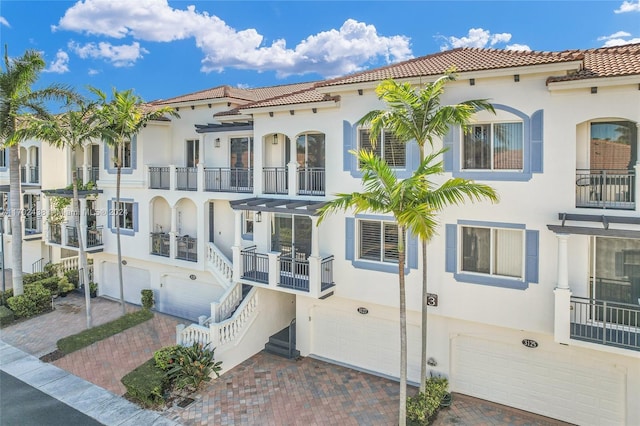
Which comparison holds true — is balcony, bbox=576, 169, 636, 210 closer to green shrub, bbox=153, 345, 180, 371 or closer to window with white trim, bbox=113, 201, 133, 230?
green shrub, bbox=153, 345, 180, 371

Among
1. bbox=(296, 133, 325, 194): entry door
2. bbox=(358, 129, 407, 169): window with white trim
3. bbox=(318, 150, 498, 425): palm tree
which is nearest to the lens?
bbox=(318, 150, 498, 425): palm tree

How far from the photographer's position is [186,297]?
20.0 meters

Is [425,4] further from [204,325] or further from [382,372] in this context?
[204,325]

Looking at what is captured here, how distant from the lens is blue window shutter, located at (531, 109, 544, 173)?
10773 mm

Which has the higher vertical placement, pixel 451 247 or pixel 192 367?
pixel 451 247

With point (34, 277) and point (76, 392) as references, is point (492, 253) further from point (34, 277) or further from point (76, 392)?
point (34, 277)

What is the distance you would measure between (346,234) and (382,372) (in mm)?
5126

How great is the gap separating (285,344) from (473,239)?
8440mm

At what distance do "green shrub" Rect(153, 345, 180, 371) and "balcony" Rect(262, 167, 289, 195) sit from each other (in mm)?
6795

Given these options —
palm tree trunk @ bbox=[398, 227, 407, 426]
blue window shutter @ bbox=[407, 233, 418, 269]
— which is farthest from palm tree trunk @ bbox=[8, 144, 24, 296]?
palm tree trunk @ bbox=[398, 227, 407, 426]

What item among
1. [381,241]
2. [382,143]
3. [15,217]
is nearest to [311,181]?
[382,143]

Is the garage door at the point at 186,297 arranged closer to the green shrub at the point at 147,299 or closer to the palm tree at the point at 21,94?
the green shrub at the point at 147,299

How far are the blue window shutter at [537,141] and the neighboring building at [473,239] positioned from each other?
0.09 feet

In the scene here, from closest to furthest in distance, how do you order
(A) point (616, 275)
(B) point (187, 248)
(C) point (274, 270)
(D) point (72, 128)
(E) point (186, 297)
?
(A) point (616, 275), (C) point (274, 270), (D) point (72, 128), (B) point (187, 248), (E) point (186, 297)
